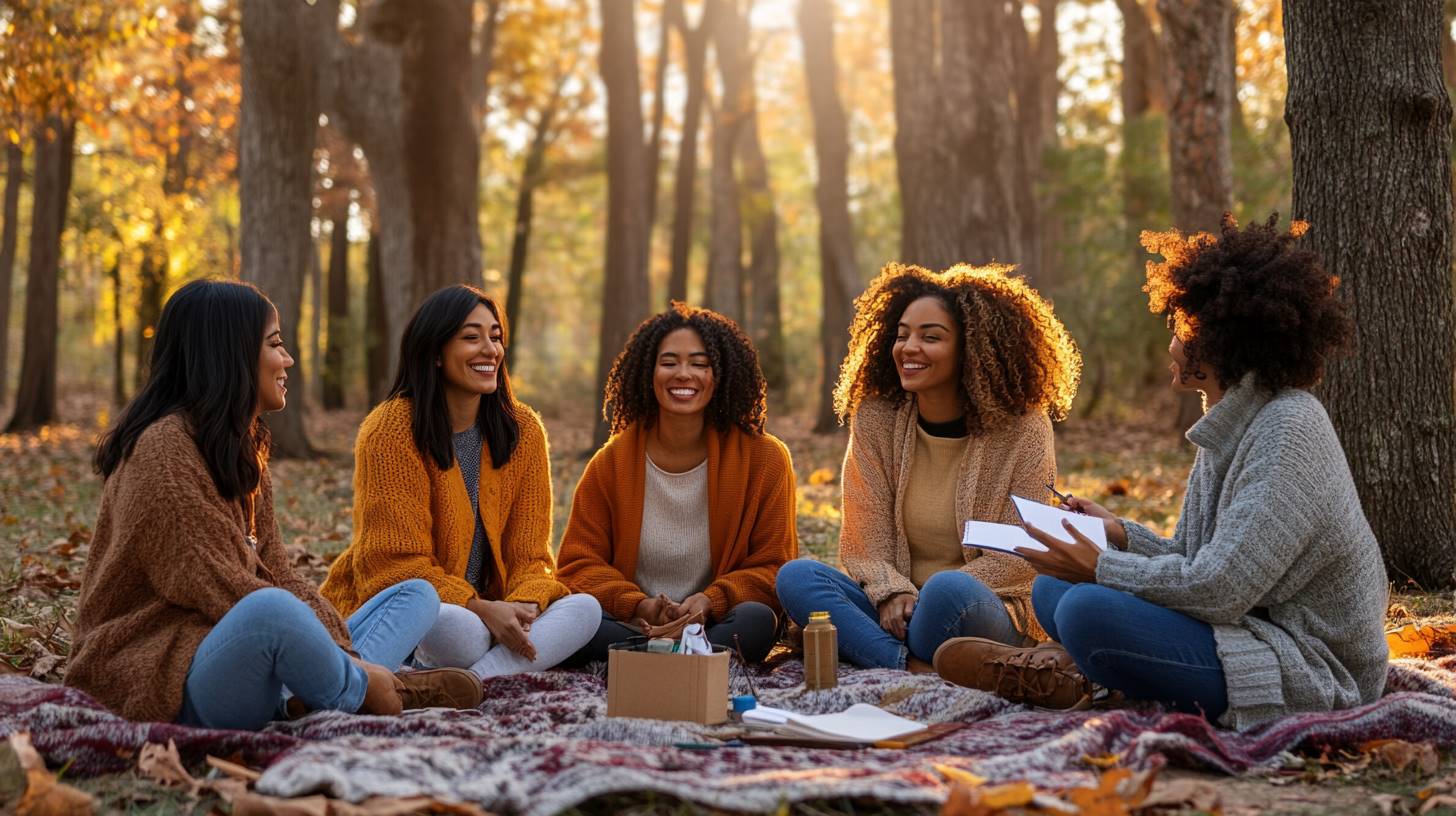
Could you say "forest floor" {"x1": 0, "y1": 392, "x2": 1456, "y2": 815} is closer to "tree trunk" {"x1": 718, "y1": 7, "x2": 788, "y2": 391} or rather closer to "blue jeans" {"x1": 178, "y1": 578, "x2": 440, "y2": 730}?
"blue jeans" {"x1": 178, "y1": 578, "x2": 440, "y2": 730}

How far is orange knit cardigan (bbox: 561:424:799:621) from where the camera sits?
532cm

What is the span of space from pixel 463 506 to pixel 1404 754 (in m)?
3.09

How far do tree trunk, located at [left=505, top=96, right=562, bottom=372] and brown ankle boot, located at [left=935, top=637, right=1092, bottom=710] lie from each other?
2094 centimetres

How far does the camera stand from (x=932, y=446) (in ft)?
17.3

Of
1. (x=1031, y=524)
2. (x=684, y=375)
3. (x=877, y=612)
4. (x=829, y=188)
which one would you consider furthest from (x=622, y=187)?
(x=1031, y=524)

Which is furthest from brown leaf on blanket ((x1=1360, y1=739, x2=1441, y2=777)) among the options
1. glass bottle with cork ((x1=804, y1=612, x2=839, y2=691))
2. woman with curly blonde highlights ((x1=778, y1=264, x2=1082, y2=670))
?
glass bottle with cork ((x1=804, y1=612, x2=839, y2=691))

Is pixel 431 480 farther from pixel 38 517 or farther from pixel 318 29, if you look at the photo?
pixel 318 29

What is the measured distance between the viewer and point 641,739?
150 inches

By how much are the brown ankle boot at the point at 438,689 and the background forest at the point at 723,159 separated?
400 centimetres

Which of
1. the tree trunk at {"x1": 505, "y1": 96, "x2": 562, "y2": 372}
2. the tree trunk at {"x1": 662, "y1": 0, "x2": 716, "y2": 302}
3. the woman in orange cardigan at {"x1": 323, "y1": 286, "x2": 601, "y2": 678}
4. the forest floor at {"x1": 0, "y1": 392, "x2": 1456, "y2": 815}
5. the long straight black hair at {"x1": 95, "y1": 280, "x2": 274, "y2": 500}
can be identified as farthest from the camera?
the tree trunk at {"x1": 505, "y1": 96, "x2": 562, "y2": 372}

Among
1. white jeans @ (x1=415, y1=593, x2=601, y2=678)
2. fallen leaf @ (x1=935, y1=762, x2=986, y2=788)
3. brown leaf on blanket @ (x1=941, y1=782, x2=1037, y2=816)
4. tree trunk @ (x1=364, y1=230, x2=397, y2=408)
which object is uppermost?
tree trunk @ (x1=364, y1=230, x2=397, y2=408)

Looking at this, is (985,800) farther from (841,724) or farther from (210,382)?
(210,382)

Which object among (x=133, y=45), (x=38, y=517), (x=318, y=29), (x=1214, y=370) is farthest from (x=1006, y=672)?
(x=133, y=45)

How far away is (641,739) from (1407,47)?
4.49m
